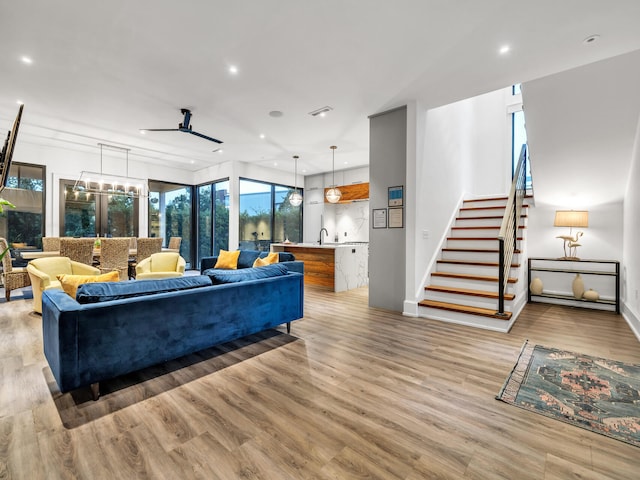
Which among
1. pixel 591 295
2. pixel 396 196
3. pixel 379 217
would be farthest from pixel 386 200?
pixel 591 295

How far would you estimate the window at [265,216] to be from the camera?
8383mm

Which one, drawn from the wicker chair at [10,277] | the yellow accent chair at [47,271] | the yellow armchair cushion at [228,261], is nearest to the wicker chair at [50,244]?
the wicker chair at [10,277]

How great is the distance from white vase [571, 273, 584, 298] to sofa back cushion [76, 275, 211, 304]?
5615 mm

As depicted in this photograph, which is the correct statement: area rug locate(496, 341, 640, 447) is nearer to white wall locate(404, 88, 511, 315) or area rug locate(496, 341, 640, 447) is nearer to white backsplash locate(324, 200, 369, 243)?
white wall locate(404, 88, 511, 315)

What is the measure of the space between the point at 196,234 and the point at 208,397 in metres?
7.68

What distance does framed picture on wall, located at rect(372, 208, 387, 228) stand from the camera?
4641 millimetres

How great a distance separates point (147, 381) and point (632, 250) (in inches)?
231

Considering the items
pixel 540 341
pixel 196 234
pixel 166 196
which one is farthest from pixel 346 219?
pixel 540 341

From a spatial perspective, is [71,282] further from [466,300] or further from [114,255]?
[466,300]

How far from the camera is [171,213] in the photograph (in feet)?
29.0

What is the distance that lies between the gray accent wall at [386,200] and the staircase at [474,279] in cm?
53

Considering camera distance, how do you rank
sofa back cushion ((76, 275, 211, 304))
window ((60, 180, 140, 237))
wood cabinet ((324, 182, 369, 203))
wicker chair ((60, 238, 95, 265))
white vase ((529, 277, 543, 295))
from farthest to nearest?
1. wood cabinet ((324, 182, 369, 203))
2. window ((60, 180, 140, 237))
3. white vase ((529, 277, 543, 295))
4. wicker chair ((60, 238, 95, 265))
5. sofa back cushion ((76, 275, 211, 304))

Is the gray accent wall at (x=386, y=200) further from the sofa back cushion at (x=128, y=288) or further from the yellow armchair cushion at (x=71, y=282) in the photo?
the yellow armchair cushion at (x=71, y=282)

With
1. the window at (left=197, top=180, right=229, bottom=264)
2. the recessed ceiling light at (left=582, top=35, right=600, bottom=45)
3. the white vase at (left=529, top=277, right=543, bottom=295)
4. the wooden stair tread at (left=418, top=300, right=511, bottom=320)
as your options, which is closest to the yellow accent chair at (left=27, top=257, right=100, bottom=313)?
the window at (left=197, top=180, right=229, bottom=264)
